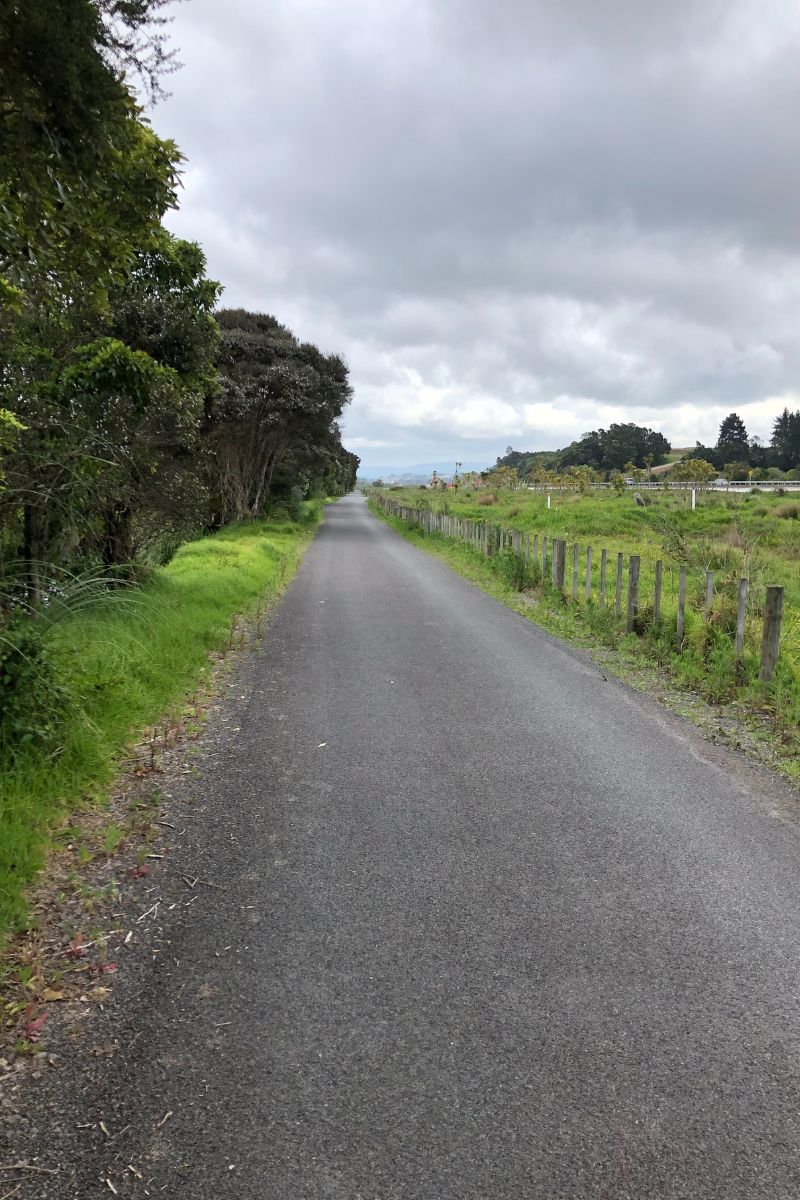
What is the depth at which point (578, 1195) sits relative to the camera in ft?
6.40

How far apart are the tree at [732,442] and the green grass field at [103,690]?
326ft

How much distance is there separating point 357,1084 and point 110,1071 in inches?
32.8

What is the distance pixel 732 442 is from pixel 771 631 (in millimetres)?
108782

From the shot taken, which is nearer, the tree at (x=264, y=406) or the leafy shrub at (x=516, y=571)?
the leafy shrub at (x=516, y=571)

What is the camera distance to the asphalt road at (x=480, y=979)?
2.07 metres

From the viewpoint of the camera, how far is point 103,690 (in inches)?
212

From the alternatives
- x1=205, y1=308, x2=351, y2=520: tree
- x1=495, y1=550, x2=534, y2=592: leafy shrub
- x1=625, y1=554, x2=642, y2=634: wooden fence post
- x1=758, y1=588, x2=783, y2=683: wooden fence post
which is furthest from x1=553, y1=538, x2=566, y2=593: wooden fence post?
x1=205, y1=308, x2=351, y2=520: tree

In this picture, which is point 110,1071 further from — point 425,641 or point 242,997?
point 425,641

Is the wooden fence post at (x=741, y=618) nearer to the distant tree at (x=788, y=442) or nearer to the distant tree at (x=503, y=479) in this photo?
the distant tree at (x=503, y=479)

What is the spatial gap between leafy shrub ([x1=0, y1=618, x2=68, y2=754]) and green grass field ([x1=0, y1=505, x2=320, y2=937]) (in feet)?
0.21

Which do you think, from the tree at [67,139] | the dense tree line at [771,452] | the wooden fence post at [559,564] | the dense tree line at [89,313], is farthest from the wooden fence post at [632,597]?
Result: the dense tree line at [771,452]

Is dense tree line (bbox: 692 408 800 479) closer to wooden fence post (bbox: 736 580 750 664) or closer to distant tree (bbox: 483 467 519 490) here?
distant tree (bbox: 483 467 519 490)

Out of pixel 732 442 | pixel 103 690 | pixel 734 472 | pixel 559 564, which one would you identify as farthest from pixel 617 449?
pixel 103 690

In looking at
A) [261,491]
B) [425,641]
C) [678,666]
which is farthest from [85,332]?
[261,491]
